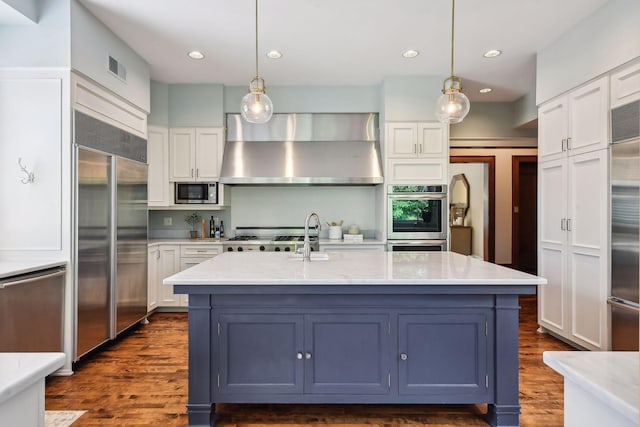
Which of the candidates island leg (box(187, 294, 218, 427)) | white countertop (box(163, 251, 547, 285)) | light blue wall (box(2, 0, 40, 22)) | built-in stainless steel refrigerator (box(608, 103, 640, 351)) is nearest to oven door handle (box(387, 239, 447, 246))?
white countertop (box(163, 251, 547, 285))

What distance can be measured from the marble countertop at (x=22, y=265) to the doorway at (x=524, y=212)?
621cm

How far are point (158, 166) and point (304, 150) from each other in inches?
74.2

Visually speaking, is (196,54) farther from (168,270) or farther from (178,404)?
(178,404)

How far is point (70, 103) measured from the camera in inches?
109

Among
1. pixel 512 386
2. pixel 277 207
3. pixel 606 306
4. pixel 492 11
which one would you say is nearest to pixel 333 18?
pixel 492 11

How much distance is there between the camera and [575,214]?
10.6ft

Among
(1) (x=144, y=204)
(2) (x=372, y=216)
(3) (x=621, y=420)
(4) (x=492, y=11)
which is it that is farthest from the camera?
(2) (x=372, y=216)

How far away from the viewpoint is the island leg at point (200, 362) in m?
2.01

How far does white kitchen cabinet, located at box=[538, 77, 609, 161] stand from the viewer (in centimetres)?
291

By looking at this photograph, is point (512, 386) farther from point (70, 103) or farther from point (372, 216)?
point (70, 103)

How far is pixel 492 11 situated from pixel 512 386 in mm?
2900

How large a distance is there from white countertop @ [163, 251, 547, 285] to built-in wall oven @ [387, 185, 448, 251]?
5.15 feet

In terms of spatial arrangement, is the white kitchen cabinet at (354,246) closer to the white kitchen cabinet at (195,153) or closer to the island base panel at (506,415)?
the white kitchen cabinet at (195,153)

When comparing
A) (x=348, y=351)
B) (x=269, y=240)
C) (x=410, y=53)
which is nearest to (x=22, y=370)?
(x=348, y=351)
